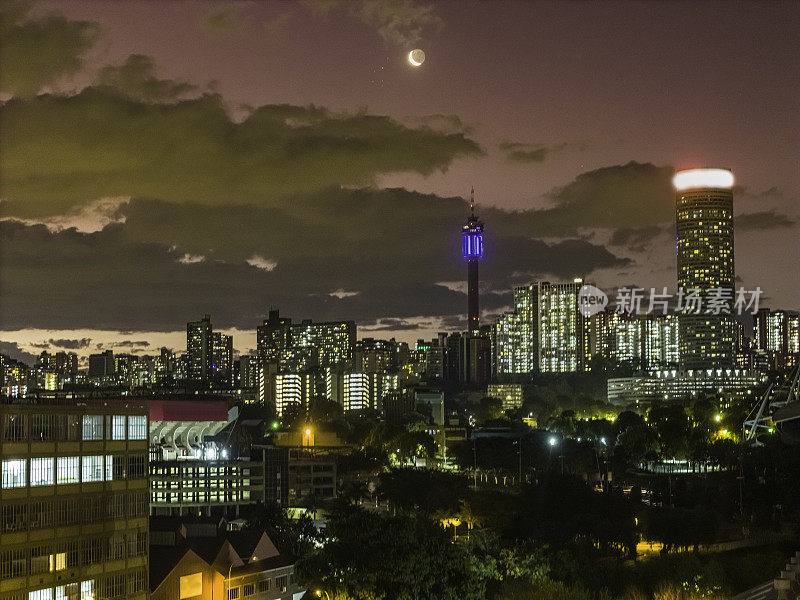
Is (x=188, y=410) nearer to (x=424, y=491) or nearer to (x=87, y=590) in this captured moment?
(x=424, y=491)

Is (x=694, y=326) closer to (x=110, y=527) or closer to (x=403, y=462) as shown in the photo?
(x=403, y=462)

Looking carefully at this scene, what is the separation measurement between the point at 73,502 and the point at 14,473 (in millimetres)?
2079

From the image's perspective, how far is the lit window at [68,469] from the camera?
30859 mm

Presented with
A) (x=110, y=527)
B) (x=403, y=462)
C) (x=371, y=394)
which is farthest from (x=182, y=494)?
(x=371, y=394)

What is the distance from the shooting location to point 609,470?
89938 millimetres

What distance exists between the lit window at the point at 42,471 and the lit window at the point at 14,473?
0.98ft

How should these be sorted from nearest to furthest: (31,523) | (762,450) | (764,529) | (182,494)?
(31,523)
(764,529)
(762,450)
(182,494)

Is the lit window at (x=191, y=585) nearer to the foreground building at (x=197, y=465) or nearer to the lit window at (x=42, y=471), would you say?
the lit window at (x=42, y=471)

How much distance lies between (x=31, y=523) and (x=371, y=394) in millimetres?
164278

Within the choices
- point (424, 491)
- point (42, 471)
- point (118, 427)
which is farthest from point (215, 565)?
point (424, 491)

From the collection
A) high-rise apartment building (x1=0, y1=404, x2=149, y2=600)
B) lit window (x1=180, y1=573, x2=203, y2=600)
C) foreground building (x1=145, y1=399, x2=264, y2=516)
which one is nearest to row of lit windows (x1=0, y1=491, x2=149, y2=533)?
high-rise apartment building (x1=0, y1=404, x2=149, y2=600)

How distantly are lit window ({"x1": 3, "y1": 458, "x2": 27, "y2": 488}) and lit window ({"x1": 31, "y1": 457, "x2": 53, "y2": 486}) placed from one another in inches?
11.8

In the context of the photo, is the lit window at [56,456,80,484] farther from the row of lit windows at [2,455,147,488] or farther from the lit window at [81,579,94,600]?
the lit window at [81,579,94,600]

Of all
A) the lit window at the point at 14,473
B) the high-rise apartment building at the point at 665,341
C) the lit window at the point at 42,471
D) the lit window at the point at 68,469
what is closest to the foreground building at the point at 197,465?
the lit window at the point at 68,469
